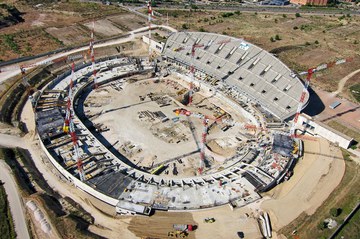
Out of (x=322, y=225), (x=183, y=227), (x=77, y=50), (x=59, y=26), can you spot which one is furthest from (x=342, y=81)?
(x=59, y=26)

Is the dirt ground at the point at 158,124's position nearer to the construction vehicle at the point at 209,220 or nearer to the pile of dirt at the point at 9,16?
the construction vehicle at the point at 209,220

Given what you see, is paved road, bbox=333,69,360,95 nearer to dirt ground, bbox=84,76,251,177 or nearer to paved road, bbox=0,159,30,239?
dirt ground, bbox=84,76,251,177

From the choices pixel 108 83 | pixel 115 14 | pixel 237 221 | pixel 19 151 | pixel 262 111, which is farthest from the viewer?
pixel 115 14

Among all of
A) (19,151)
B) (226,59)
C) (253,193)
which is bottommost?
(19,151)

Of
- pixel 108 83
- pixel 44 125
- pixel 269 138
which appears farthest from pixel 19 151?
pixel 269 138

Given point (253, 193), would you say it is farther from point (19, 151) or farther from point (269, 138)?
point (19, 151)

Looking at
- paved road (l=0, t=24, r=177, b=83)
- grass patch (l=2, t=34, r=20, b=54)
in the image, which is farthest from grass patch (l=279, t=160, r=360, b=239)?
grass patch (l=2, t=34, r=20, b=54)
